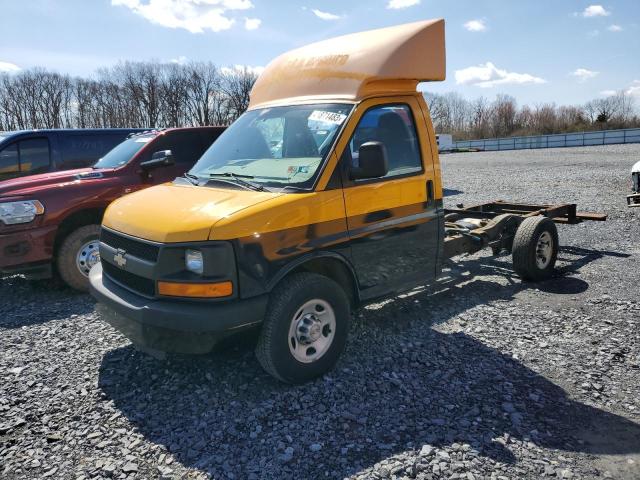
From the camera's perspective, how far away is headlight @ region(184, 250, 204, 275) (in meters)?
3.40

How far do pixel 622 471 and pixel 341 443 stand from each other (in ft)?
5.61

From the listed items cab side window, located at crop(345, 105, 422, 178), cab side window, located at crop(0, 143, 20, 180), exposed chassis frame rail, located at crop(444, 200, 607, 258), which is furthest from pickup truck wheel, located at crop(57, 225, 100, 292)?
exposed chassis frame rail, located at crop(444, 200, 607, 258)

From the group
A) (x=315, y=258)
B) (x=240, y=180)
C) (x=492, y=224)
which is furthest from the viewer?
(x=492, y=224)

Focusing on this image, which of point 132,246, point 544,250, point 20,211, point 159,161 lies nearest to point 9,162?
point 20,211

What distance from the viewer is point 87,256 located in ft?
20.9

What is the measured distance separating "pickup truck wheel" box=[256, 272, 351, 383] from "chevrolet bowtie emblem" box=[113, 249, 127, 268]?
122cm

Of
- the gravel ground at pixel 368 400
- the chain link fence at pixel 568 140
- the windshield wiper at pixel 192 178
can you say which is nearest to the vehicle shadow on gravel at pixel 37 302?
the gravel ground at pixel 368 400

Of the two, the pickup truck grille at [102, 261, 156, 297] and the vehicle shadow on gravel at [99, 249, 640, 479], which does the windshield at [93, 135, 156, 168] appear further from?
the vehicle shadow on gravel at [99, 249, 640, 479]

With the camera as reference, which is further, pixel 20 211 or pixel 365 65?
pixel 20 211

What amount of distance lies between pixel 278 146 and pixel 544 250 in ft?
14.0

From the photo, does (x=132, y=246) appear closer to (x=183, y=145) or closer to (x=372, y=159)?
(x=372, y=159)

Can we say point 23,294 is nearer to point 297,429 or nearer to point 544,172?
point 297,429

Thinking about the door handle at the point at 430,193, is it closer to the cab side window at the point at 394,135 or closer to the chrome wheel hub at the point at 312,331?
the cab side window at the point at 394,135

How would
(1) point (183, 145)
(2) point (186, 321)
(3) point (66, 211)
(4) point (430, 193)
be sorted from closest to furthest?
(2) point (186, 321)
(4) point (430, 193)
(3) point (66, 211)
(1) point (183, 145)
